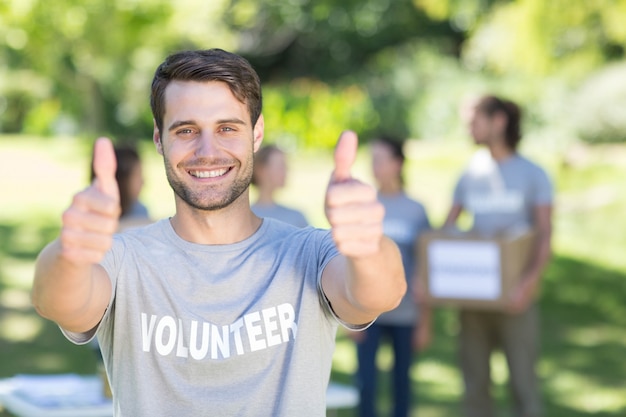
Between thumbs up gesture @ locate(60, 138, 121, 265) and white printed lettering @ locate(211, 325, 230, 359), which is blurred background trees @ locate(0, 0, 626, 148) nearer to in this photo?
white printed lettering @ locate(211, 325, 230, 359)

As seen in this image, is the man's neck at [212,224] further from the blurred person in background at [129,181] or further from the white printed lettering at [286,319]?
the blurred person in background at [129,181]

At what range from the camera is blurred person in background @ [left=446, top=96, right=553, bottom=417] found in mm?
6266

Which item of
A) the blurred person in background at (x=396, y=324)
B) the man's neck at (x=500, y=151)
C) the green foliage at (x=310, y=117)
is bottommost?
the blurred person in background at (x=396, y=324)

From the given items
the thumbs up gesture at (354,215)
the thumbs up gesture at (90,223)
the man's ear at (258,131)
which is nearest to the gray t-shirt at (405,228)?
the man's ear at (258,131)

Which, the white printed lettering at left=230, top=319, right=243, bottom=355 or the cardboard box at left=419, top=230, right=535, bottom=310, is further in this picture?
the cardboard box at left=419, top=230, right=535, bottom=310

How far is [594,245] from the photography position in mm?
12930

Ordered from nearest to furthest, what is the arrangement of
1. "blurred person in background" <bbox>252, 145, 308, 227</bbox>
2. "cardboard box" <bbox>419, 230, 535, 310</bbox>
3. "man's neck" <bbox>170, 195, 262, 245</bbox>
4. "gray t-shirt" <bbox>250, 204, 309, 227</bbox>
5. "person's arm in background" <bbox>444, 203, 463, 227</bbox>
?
1. "man's neck" <bbox>170, 195, 262, 245</bbox>
2. "gray t-shirt" <bbox>250, 204, 309, 227</bbox>
3. "cardboard box" <bbox>419, 230, 535, 310</bbox>
4. "blurred person in background" <bbox>252, 145, 308, 227</bbox>
5. "person's arm in background" <bbox>444, 203, 463, 227</bbox>

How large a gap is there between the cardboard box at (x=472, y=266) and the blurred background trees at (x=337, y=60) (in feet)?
7.05

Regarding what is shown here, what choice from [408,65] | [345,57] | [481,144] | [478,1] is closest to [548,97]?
[408,65]

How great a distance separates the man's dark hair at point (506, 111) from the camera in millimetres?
6363

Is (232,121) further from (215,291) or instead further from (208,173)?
(215,291)

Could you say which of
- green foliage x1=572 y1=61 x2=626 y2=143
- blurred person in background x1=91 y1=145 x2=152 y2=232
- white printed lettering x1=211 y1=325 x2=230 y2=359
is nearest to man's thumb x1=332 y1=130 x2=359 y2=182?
white printed lettering x1=211 y1=325 x2=230 y2=359

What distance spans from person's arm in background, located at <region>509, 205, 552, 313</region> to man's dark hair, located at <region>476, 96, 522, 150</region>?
0.43 m

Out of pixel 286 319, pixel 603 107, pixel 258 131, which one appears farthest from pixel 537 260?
pixel 603 107
